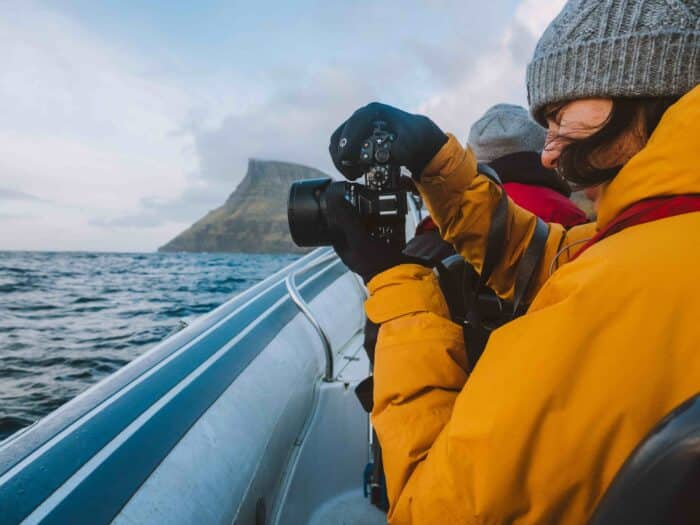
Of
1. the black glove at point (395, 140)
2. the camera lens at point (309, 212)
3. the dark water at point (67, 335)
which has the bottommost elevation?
the dark water at point (67, 335)

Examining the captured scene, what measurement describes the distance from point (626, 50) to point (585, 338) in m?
0.72

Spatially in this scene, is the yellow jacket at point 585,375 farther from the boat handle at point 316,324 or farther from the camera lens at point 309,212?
the boat handle at point 316,324

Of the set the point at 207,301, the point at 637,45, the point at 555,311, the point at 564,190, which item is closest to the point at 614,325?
the point at 555,311

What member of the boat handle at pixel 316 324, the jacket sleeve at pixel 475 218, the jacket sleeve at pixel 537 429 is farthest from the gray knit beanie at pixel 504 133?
the jacket sleeve at pixel 537 429

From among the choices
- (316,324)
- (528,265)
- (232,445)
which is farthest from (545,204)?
(232,445)

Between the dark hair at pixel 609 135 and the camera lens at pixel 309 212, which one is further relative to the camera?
the camera lens at pixel 309 212

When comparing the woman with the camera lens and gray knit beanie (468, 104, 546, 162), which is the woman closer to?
the camera lens

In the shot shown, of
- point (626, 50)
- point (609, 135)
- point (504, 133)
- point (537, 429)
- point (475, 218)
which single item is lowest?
point (537, 429)

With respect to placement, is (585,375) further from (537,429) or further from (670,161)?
(670,161)

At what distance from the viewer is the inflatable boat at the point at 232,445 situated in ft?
1.65

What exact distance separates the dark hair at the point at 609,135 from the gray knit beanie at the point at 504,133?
152cm

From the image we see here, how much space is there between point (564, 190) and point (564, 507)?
2138mm

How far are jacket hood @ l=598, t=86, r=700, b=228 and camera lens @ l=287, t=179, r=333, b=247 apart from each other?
829mm

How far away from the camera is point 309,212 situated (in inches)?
54.6
